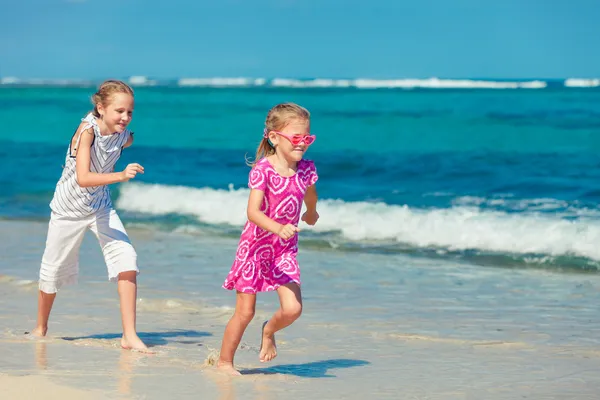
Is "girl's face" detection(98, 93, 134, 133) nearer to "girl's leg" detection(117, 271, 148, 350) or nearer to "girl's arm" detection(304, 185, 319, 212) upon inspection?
"girl's leg" detection(117, 271, 148, 350)

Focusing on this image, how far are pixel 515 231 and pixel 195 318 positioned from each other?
17.2ft

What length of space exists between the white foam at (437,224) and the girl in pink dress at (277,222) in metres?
5.43

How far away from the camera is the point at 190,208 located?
44.0 feet

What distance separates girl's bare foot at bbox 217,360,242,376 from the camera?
4594mm

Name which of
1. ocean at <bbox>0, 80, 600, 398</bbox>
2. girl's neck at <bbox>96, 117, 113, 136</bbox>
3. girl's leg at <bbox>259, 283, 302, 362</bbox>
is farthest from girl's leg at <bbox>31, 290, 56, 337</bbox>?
girl's leg at <bbox>259, 283, 302, 362</bbox>

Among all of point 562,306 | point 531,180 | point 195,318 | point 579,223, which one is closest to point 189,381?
point 195,318

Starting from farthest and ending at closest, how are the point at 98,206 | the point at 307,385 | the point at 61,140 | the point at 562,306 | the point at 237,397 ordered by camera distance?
the point at 61,140 < the point at 562,306 < the point at 98,206 < the point at 307,385 < the point at 237,397

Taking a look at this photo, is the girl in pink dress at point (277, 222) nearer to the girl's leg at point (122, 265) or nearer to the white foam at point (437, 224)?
the girl's leg at point (122, 265)

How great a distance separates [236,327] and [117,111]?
135 centimetres

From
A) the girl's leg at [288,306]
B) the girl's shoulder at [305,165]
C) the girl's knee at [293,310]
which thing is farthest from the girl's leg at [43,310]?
the girl's shoulder at [305,165]

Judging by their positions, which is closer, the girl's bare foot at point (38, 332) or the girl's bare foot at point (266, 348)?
the girl's bare foot at point (266, 348)

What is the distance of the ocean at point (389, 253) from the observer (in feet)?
18.2

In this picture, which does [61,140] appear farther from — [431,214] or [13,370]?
[13,370]

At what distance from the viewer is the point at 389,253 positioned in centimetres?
934
